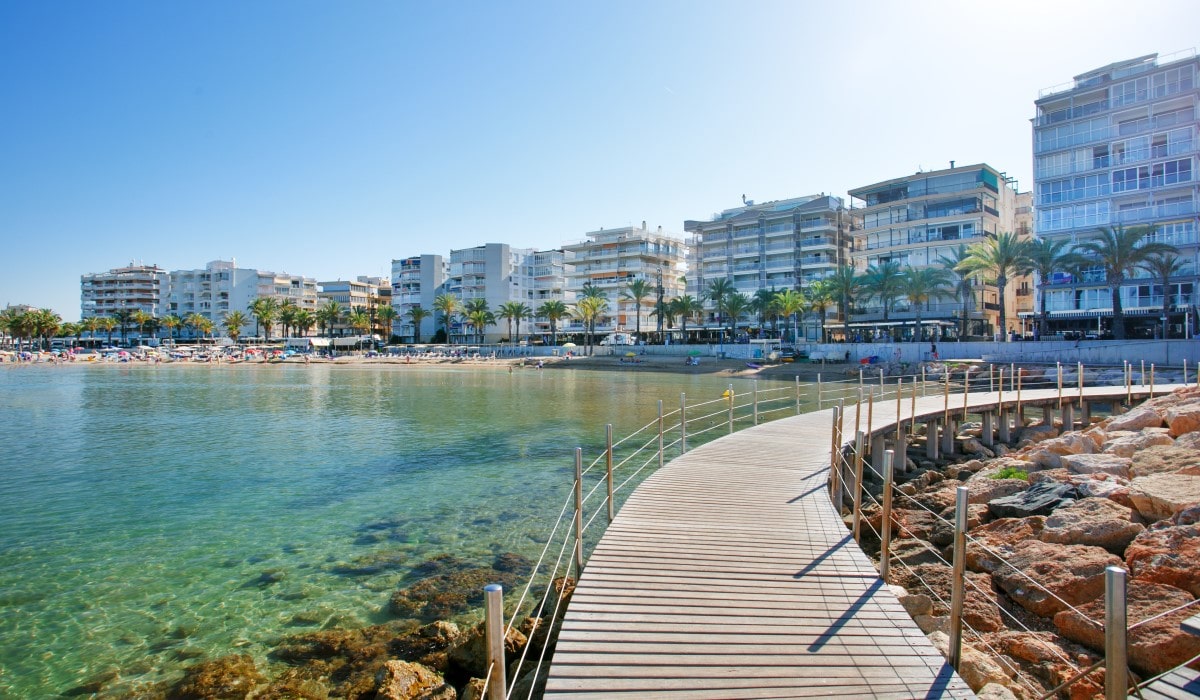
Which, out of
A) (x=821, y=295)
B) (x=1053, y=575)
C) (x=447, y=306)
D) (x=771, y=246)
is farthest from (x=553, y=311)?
(x=1053, y=575)

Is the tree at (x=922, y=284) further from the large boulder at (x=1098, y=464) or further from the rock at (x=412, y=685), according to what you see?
the rock at (x=412, y=685)

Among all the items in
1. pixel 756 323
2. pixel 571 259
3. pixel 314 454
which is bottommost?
pixel 314 454

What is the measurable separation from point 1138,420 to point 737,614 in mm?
17383

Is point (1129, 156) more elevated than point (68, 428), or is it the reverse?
point (1129, 156)

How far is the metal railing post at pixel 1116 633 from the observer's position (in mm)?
3777

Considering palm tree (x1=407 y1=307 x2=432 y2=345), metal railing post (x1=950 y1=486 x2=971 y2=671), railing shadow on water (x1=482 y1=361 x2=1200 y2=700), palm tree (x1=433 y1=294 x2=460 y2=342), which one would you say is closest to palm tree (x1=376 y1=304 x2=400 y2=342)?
palm tree (x1=407 y1=307 x2=432 y2=345)

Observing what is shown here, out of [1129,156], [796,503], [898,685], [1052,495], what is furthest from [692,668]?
[1129,156]

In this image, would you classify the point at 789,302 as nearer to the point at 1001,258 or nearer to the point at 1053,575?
the point at 1001,258

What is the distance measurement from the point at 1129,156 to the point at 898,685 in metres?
71.3

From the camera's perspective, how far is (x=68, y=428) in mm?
28766

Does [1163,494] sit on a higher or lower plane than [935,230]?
lower

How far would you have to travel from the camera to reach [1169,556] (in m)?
7.68

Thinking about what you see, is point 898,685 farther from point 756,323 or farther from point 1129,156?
point 756,323

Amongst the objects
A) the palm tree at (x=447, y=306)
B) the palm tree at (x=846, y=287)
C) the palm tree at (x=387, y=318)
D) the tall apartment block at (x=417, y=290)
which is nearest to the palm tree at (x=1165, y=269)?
the palm tree at (x=846, y=287)
